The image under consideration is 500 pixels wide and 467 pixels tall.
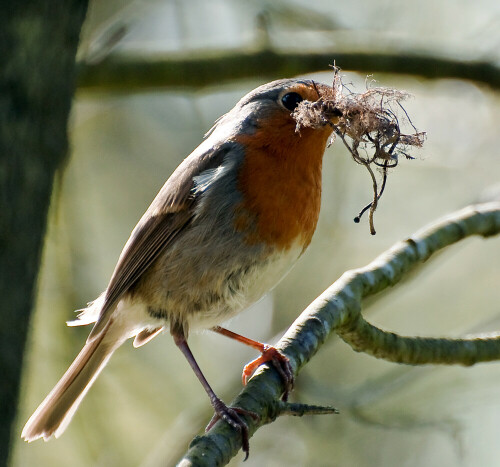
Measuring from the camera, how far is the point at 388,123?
3184mm

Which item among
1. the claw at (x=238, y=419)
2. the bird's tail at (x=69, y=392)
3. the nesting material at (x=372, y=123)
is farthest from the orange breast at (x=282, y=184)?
the bird's tail at (x=69, y=392)

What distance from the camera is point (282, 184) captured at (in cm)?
370

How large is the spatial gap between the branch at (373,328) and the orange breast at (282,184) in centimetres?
45

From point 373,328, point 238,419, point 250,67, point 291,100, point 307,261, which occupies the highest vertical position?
point 250,67

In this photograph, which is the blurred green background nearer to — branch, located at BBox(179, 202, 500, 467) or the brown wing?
the brown wing

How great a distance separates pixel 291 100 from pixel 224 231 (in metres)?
0.81

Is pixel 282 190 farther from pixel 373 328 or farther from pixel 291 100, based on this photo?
pixel 373 328

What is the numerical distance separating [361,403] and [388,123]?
2.18 m

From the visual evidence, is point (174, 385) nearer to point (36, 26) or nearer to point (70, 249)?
point (70, 249)

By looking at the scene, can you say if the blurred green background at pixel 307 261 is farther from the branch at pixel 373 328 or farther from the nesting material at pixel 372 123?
the branch at pixel 373 328

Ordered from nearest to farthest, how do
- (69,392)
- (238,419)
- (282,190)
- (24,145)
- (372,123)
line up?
(24,145) < (238,419) < (372,123) < (282,190) < (69,392)

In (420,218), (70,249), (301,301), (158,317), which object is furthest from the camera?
(420,218)

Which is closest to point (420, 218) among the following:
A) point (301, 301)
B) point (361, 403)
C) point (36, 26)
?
point (301, 301)

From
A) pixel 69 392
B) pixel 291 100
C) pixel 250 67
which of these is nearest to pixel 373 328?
pixel 291 100
